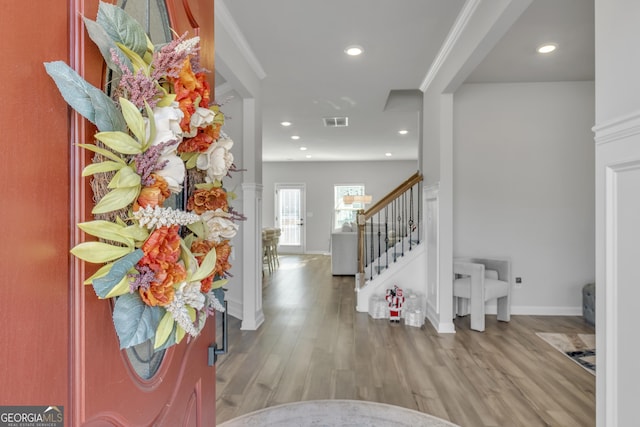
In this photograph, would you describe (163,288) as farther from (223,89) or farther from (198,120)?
(223,89)

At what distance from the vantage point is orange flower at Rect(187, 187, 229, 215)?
85cm

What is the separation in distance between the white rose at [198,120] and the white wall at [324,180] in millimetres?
10079

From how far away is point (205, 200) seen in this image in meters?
0.85

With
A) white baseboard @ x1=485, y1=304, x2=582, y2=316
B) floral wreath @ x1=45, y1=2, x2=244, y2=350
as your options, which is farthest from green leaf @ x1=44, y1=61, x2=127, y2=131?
white baseboard @ x1=485, y1=304, x2=582, y2=316

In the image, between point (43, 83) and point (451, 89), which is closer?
point (43, 83)

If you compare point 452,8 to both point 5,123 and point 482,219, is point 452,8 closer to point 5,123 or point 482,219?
point 482,219

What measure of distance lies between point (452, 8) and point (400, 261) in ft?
9.09

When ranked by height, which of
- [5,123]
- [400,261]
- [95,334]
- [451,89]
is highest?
[451,89]

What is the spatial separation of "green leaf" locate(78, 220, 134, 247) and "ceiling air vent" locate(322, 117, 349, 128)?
18.1 ft

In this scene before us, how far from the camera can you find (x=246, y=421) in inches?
81.4

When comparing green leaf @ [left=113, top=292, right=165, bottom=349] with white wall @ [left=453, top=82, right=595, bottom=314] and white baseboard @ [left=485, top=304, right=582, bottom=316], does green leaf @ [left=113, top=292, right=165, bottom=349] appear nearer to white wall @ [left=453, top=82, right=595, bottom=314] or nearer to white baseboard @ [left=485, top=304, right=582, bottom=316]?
white wall @ [left=453, top=82, right=595, bottom=314]

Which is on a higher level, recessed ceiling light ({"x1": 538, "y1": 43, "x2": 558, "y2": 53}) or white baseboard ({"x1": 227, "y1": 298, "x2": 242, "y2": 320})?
recessed ceiling light ({"x1": 538, "y1": 43, "x2": 558, "y2": 53})

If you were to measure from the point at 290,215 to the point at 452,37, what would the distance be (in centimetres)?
852
